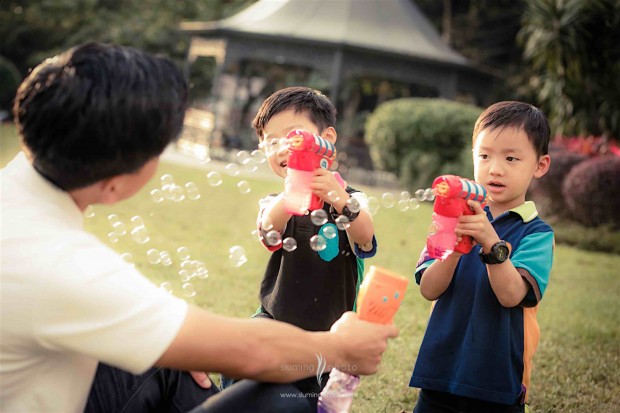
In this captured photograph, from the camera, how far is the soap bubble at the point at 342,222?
2.68 meters

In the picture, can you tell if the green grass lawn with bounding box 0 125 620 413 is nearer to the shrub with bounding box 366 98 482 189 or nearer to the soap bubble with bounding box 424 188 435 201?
the soap bubble with bounding box 424 188 435 201

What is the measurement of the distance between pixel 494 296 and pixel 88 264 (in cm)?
152

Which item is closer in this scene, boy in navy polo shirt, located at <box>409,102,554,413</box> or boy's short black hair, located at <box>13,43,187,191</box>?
boy's short black hair, located at <box>13,43,187,191</box>

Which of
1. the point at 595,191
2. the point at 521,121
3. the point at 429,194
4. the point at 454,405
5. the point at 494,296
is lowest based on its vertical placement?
the point at 595,191

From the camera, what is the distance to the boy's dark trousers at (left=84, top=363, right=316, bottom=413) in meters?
2.05

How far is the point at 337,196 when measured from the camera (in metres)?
2.53

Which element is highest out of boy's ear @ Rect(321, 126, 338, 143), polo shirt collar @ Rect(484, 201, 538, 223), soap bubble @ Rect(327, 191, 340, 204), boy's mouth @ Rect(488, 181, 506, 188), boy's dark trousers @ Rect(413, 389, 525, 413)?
boy's ear @ Rect(321, 126, 338, 143)

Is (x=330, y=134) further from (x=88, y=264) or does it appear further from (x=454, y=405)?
(x=88, y=264)

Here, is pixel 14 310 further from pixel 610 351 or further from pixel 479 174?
pixel 610 351

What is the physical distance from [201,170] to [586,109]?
24.6 ft

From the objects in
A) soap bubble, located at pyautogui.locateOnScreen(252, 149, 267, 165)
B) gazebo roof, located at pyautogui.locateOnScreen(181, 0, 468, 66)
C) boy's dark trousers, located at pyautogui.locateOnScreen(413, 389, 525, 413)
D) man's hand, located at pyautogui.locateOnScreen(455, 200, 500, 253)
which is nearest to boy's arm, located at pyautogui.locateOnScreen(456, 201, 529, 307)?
man's hand, located at pyautogui.locateOnScreen(455, 200, 500, 253)

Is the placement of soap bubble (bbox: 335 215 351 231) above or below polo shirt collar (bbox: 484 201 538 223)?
below

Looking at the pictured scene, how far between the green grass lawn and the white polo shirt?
1.94m

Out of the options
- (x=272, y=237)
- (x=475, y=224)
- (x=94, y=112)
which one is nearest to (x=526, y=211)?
(x=475, y=224)
